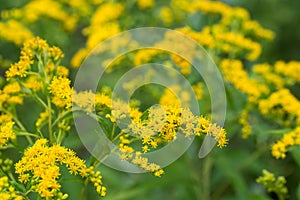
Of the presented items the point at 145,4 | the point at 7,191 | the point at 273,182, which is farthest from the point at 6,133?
the point at 145,4

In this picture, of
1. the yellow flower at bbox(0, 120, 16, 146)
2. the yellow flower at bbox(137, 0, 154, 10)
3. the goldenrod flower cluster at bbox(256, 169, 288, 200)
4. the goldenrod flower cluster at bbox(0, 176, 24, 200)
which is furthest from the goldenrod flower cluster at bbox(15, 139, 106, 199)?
the yellow flower at bbox(137, 0, 154, 10)

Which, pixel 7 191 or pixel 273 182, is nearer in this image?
pixel 7 191

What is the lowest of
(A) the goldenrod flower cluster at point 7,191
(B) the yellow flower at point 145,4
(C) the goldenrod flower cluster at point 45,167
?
(A) the goldenrod flower cluster at point 7,191

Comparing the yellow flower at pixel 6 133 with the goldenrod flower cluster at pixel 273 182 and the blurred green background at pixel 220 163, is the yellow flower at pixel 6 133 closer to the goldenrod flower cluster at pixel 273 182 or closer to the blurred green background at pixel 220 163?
the blurred green background at pixel 220 163

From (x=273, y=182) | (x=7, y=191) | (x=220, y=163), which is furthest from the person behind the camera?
(x=220, y=163)

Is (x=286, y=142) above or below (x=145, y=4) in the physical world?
below

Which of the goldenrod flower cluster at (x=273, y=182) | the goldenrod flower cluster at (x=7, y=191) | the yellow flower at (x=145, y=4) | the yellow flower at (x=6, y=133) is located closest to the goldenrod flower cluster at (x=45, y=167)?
the goldenrod flower cluster at (x=7, y=191)

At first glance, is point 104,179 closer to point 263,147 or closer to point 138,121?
point 263,147

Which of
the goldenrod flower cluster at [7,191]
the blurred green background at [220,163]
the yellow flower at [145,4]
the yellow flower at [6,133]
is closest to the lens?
the goldenrod flower cluster at [7,191]

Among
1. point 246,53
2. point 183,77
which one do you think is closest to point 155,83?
point 183,77

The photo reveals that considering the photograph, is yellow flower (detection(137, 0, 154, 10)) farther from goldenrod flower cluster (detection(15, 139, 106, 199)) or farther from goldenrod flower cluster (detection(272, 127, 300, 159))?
goldenrod flower cluster (detection(15, 139, 106, 199))

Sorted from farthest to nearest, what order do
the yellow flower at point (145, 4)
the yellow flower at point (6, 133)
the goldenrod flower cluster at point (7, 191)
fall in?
the yellow flower at point (145, 4) < the yellow flower at point (6, 133) < the goldenrod flower cluster at point (7, 191)

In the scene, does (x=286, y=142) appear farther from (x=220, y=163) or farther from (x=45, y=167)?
(x=45, y=167)

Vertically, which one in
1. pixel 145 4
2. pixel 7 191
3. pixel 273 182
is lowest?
pixel 7 191
